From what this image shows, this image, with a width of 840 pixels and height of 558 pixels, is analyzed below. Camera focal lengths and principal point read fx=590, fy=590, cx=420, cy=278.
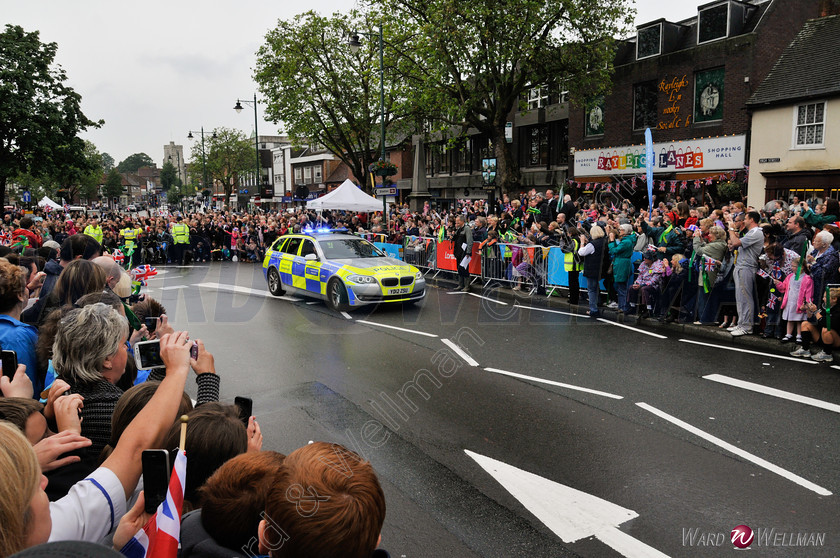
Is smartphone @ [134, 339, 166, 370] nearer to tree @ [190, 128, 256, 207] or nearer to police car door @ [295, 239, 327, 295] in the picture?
police car door @ [295, 239, 327, 295]

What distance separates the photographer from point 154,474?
192cm

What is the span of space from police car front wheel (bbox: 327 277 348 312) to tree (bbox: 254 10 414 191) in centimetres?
1808

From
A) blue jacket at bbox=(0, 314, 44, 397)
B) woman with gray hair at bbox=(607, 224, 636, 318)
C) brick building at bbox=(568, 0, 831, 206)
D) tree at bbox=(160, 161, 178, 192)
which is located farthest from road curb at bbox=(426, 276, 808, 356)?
tree at bbox=(160, 161, 178, 192)

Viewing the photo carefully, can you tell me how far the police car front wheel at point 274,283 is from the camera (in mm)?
15148

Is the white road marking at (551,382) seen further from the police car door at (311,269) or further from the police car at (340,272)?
the police car door at (311,269)

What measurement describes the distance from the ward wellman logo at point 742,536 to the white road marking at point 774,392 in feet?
10.3

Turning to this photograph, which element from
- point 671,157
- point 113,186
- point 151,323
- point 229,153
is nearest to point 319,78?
point 671,157

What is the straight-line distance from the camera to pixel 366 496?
1.71 m

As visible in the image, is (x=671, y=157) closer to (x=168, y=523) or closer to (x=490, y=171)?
(x=490, y=171)

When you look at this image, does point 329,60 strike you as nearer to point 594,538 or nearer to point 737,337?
point 737,337

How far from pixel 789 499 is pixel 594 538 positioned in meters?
1.71

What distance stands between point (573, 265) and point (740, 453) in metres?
7.51

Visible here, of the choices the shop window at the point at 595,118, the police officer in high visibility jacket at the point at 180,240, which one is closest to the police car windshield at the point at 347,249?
the police officer in high visibility jacket at the point at 180,240

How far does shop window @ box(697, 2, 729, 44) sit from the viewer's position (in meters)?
23.8
